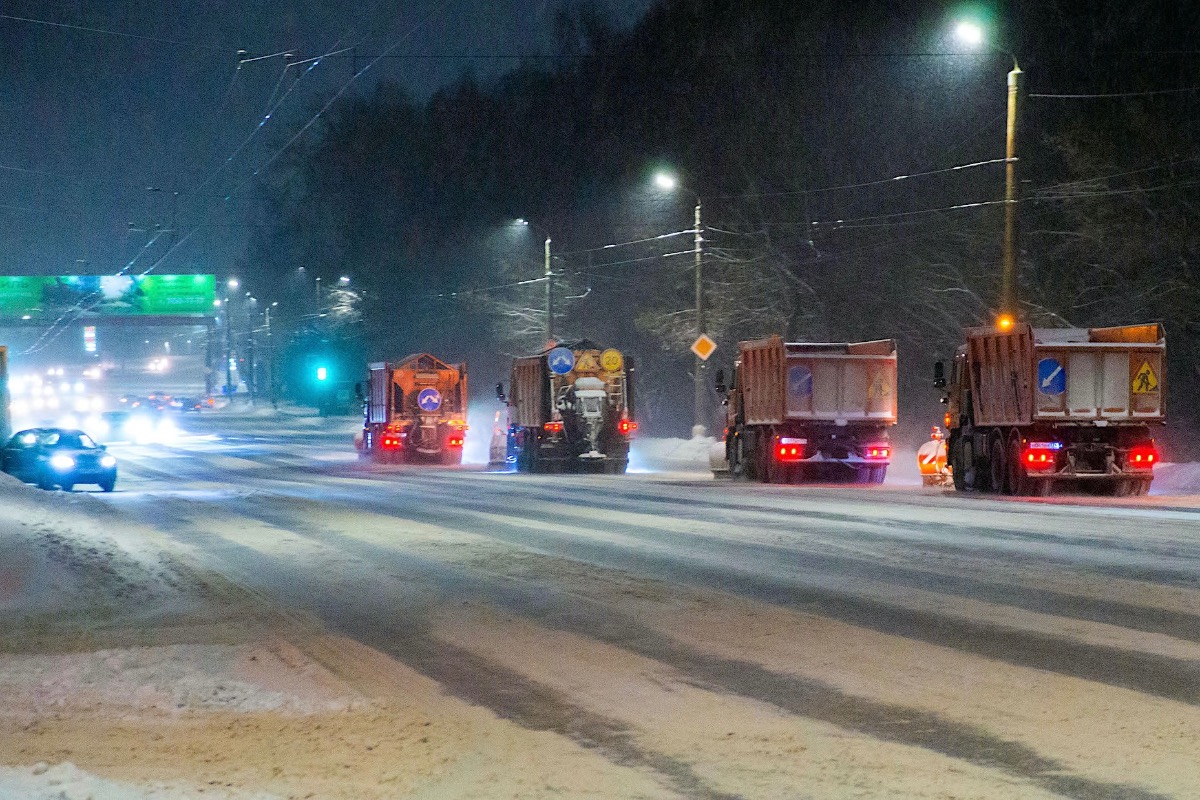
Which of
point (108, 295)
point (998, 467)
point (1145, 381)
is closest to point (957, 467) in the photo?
point (998, 467)

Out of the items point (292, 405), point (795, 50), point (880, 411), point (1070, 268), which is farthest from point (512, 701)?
point (292, 405)

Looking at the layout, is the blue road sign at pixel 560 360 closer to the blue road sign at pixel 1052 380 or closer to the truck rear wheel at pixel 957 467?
the truck rear wheel at pixel 957 467

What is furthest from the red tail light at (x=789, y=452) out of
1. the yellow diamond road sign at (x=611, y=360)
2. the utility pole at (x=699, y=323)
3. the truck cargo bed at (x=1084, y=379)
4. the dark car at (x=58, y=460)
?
the dark car at (x=58, y=460)

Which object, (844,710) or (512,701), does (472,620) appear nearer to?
(512,701)

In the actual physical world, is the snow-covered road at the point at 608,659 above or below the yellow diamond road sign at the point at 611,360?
below

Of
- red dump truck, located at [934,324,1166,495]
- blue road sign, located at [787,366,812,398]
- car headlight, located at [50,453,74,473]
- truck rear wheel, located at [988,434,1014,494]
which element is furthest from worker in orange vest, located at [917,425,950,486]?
car headlight, located at [50,453,74,473]

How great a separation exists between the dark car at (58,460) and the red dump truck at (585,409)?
10.5 m

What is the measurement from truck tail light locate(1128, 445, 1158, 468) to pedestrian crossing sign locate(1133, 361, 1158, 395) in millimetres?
923

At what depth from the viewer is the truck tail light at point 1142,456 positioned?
2416 cm

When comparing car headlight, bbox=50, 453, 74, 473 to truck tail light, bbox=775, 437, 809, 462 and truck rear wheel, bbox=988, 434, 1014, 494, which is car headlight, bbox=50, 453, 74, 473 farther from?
truck rear wheel, bbox=988, 434, 1014, 494

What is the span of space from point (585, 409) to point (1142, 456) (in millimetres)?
15560

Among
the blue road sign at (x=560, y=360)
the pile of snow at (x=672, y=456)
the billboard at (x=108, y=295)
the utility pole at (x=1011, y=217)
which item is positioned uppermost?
the billboard at (x=108, y=295)

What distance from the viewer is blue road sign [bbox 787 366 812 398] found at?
29516mm

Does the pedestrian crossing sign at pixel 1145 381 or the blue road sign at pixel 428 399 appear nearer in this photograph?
the pedestrian crossing sign at pixel 1145 381
